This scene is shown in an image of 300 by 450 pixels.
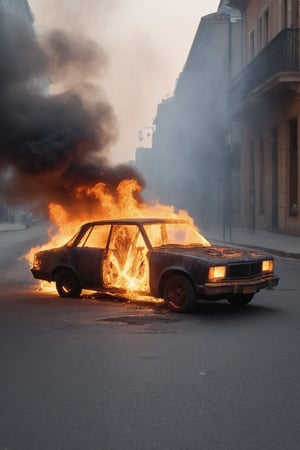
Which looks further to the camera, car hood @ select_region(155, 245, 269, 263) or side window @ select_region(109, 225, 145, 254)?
side window @ select_region(109, 225, 145, 254)

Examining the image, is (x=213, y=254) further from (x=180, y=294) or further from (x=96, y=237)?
(x=96, y=237)

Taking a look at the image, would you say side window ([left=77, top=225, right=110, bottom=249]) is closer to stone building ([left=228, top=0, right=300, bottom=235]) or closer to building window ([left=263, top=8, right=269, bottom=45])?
stone building ([left=228, top=0, right=300, bottom=235])

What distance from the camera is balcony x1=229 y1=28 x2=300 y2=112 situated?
22.5 meters

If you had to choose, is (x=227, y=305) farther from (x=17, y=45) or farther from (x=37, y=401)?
(x=17, y=45)

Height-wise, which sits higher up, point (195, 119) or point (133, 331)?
point (195, 119)

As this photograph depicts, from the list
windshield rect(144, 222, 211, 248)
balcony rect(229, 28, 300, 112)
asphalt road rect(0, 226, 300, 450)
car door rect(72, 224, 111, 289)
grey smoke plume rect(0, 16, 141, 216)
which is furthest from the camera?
balcony rect(229, 28, 300, 112)

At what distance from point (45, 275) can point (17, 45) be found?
5.93m

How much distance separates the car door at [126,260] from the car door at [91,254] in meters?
0.12

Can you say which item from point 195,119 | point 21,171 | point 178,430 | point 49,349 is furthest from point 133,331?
point 195,119

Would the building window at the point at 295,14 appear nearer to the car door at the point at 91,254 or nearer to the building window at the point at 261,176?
the building window at the point at 261,176

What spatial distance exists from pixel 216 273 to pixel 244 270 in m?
0.48

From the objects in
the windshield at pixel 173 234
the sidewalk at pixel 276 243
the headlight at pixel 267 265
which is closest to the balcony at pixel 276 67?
the sidewalk at pixel 276 243

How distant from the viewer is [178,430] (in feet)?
13.8

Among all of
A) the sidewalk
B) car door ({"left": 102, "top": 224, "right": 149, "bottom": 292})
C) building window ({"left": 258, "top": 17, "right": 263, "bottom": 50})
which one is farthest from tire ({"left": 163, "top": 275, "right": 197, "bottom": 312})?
building window ({"left": 258, "top": 17, "right": 263, "bottom": 50})
